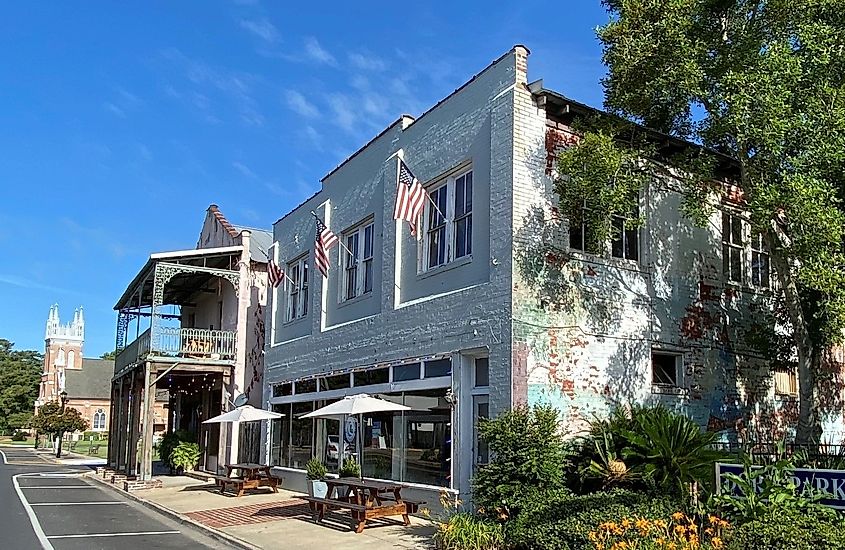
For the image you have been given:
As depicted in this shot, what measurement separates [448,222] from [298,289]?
929 centimetres

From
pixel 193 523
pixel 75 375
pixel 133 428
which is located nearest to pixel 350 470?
pixel 193 523

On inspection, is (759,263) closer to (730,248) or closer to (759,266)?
(759,266)

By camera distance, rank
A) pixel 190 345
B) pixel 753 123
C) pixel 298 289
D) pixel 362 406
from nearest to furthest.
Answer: pixel 753 123, pixel 362 406, pixel 298 289, pixel 190 345

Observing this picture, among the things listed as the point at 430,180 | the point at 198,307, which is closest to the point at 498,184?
the point at 430,180

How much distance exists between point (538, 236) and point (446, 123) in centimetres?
354

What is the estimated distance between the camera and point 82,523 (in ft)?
53.2

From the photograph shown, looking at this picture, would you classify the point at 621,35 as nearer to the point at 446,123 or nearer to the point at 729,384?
the point at 446,123

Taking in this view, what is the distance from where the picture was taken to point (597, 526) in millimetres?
9797

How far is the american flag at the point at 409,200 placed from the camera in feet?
48.9

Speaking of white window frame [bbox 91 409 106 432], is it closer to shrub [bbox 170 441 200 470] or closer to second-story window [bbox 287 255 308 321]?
shrub [bbox 170 441 200 470]

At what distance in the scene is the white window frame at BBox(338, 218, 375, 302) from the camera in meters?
18.9

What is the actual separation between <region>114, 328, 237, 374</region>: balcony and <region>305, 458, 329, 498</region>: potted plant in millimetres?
9266

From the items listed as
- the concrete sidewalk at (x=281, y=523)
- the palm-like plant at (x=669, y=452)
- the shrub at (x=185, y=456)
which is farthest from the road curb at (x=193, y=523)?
the palm-like plant at (x=669, y=452)

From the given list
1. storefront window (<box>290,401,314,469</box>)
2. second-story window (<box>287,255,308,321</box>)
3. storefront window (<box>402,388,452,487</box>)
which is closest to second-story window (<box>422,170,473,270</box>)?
storefront window (<box>402,388,452,487</box>)
